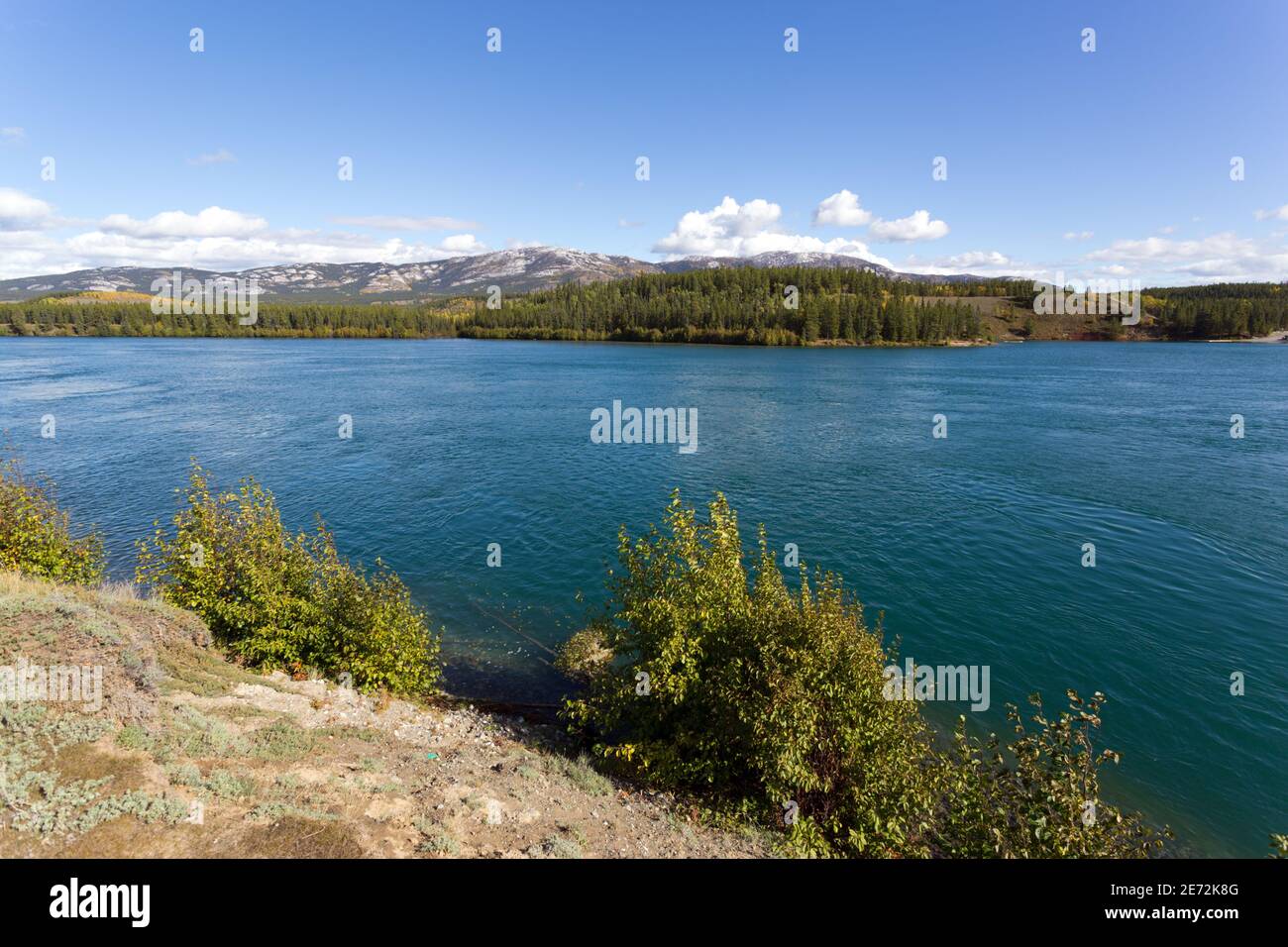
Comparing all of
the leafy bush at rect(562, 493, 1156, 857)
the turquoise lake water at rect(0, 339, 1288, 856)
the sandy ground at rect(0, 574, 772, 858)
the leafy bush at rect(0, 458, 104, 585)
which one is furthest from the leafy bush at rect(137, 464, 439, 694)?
the leafy bush at rect(562, 493, 1156, 857)

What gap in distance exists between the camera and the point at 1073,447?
197 ft

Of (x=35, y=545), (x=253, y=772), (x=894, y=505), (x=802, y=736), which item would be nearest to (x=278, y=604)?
(x=253, y=772)

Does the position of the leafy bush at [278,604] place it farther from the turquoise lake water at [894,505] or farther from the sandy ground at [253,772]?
the turquoise lake water at [894,505]

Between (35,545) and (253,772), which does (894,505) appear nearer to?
(253,772)

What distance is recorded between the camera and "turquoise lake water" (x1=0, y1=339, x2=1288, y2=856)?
2419 cm

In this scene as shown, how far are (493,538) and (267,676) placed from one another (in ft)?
65.9

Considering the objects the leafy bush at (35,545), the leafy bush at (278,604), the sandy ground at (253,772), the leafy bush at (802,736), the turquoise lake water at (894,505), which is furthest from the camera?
the turquoise lake water at (894,505)

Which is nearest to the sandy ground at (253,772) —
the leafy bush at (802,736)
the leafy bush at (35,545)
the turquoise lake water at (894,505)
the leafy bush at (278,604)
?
the leafy bush at (278,604)

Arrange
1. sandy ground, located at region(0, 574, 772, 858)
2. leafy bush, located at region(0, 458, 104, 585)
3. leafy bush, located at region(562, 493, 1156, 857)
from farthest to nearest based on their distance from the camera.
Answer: leafy bush, located at region(0, 458, 104, 585)
leafy bush, located at region(562, 493, 1156, 857)
sandy ground, located at region(0, 574, 772, 858)

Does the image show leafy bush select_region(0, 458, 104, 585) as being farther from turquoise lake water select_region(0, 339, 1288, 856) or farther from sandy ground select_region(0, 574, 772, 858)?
turquoise lake water select_region(0, 339, 1288, 856)

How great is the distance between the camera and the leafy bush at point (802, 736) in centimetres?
1280

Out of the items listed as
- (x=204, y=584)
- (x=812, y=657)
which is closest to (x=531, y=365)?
(x=204, y=584)

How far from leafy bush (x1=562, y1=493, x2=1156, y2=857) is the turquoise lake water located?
822cm

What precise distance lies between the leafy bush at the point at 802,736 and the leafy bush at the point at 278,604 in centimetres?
832
